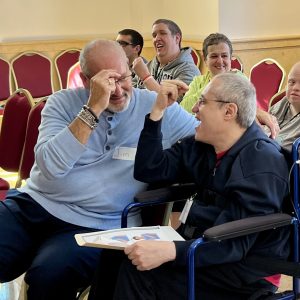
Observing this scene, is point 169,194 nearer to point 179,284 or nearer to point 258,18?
point 179,284

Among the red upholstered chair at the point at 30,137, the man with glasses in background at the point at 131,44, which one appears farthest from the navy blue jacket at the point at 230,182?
the man with glasses in background at the point at 131,44

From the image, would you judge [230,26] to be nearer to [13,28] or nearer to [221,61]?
[221,61]

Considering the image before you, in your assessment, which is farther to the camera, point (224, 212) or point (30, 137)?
point (30, 137)

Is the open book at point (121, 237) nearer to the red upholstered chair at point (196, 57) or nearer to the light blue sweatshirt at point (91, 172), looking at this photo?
the light blue sweatshirt at point (91, 172)

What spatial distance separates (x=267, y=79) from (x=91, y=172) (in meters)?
2.80

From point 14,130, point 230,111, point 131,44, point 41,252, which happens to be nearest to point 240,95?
point 230,111

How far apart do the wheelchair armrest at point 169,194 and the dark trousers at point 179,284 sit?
0.30m

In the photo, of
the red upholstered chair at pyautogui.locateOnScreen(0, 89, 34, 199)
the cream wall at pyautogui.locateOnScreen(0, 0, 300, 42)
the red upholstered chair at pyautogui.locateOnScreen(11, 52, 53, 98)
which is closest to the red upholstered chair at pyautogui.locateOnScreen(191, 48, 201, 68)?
the cream wall at pyautogui.locateOnScreen(0, 0, 300, 42)

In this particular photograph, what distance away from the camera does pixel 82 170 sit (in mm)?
2020

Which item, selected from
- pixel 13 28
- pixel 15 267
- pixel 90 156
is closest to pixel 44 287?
pixel 15 267

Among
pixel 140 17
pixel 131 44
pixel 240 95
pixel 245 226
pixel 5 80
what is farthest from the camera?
pixel 140 17

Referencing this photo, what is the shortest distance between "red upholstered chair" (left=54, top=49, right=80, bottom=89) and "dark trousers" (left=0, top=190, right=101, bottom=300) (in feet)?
15.3

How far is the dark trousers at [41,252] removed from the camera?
178 centimetres

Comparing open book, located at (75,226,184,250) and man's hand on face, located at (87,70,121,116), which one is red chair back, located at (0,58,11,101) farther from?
open book, located at (75,226,184,250)
